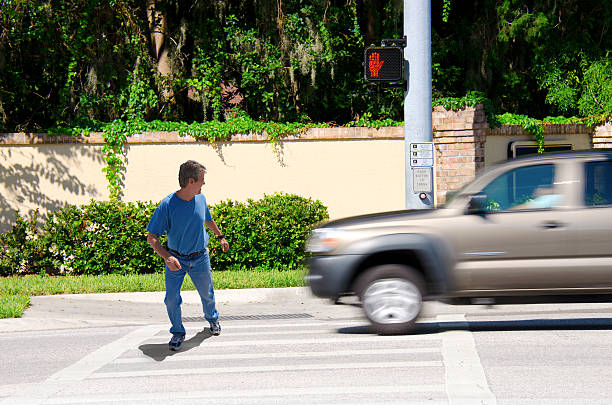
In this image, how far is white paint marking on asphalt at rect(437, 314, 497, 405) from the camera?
18.9 ft

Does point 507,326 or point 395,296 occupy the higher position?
point 395,296

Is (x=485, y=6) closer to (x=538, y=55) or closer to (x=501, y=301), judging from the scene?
(x=538, y=55)

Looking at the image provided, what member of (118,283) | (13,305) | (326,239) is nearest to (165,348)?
(326,239)

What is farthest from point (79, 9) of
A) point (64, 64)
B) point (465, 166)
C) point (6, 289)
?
point (465, 166)

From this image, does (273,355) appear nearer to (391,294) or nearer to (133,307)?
(391,294)

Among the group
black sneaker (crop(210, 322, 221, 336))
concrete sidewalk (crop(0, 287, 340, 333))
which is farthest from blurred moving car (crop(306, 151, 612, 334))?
concrete sidewalk (crop(0, 287, 340, 333))

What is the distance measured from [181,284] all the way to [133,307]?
3644 mm

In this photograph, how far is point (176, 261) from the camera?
769cm

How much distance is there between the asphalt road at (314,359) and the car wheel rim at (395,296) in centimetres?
32

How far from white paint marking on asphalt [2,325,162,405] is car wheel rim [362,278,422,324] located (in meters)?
2.60

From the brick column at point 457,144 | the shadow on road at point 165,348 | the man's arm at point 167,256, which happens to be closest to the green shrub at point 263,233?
the brick column at point 457,144

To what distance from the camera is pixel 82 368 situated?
288 inches

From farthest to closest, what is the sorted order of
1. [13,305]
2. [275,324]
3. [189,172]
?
1. [13,305]
2. [275,324]
3. [189,172]

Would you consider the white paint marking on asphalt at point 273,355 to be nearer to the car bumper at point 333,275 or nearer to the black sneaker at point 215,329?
the car bumper at point 333,275
